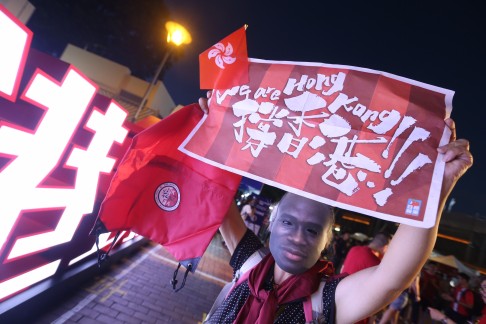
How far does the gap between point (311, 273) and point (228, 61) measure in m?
1.73

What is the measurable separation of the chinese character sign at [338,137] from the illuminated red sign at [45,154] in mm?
1606

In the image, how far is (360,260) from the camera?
4.74 meters

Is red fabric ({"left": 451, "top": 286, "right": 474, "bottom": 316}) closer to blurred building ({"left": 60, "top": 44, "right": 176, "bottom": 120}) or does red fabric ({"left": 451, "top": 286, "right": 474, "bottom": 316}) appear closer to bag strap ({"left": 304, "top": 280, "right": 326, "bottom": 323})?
bag strap ({"left": 304, "top": 280, "right": 326, "bottom": 323})

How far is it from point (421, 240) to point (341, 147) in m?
0.67

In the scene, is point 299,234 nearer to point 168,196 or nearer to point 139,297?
point 168,196

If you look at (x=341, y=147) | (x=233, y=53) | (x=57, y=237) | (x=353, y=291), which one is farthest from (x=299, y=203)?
(x=57, y=237)

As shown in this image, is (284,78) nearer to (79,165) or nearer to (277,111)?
(277,111)

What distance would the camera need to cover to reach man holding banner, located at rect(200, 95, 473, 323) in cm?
156

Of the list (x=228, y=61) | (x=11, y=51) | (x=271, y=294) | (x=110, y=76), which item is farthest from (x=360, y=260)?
(x=110, y=76)

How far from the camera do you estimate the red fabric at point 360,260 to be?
15.2 feet

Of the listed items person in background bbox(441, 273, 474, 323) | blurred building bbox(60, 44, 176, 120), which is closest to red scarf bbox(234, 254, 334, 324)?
person in background bbox(441, 273, 474, 323)

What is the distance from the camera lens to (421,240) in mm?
1532

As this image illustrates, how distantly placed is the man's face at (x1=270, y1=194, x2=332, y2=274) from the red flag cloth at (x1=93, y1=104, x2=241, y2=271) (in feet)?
1.93

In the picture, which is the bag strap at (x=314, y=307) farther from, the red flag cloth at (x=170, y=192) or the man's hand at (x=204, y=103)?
the man's hand at (x=204, y=103)
